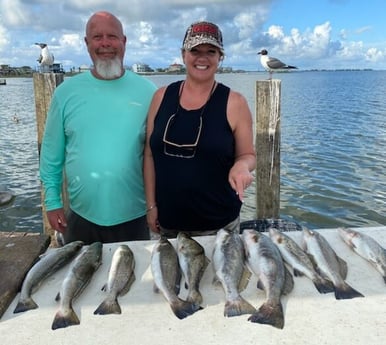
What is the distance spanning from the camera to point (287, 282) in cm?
215

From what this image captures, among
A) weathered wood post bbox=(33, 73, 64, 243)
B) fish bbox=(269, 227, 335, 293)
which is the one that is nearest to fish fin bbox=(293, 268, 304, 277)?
fish bbox=(269, 227, 335, 293)

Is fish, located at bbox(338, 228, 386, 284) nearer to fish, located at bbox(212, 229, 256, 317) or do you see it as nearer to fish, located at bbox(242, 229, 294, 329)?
fish, located at bbox(242, 229, 294, 329)

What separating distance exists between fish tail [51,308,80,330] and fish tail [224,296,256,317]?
71cm

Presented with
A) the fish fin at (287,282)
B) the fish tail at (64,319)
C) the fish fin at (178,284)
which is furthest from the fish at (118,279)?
the fish fin at (287,282)

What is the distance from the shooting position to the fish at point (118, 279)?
6.49 ft

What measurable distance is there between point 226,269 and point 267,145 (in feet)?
10.9

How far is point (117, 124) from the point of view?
9.99 ft

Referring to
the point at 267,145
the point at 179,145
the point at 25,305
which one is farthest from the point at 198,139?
the point at 267,145

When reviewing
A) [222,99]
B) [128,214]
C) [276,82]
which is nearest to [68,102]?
[128,214]

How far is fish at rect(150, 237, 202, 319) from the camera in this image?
1958 mm

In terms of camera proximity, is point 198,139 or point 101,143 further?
point 101,143

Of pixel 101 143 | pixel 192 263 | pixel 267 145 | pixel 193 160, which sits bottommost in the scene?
pixel 192 263

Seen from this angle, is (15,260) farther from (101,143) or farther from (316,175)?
(316,175)

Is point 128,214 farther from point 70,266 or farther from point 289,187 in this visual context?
point 289,187
